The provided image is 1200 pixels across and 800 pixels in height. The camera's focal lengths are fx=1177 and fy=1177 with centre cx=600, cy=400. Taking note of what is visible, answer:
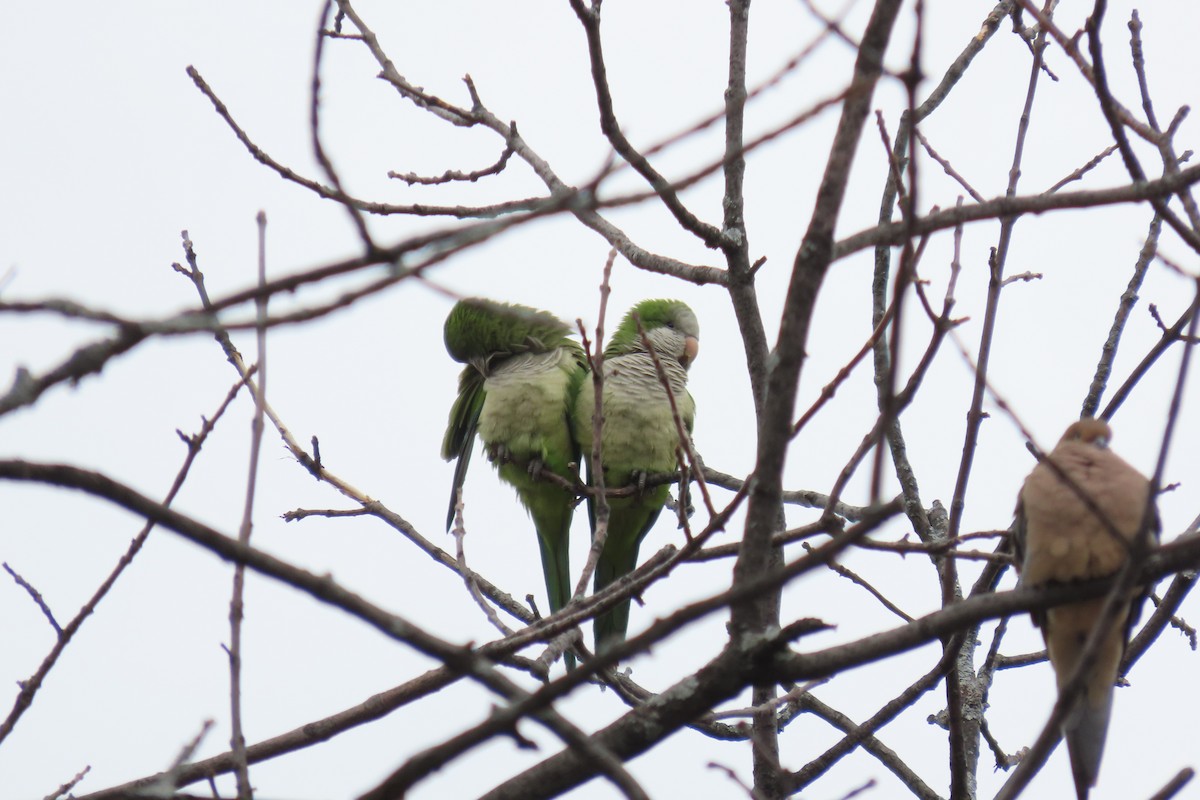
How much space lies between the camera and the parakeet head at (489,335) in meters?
6.50

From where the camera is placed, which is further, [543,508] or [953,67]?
[543,508]

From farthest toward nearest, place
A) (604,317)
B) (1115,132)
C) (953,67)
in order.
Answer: (953,67), (604,317), (1115,132)

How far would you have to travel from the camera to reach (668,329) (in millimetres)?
7055

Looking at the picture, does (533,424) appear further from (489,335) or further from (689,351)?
(689,351)

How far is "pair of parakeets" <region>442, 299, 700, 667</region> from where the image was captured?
595cm

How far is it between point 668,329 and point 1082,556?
4.48 meters

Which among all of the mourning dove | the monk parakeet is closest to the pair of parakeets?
the monk parakeet

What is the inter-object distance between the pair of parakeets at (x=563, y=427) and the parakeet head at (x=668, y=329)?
0.14 feet

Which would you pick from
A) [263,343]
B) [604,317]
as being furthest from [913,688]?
[263,343]

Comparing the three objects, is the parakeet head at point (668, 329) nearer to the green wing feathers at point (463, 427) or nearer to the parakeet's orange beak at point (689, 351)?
the parakeet's orange beak at point (689, 351)

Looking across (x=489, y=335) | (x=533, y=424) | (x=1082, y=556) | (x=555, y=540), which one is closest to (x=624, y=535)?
(x=555, y=540)

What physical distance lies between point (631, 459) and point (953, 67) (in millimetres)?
2471

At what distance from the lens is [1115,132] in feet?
7.07

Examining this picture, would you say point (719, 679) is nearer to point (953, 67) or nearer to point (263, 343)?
point (263, 343)
